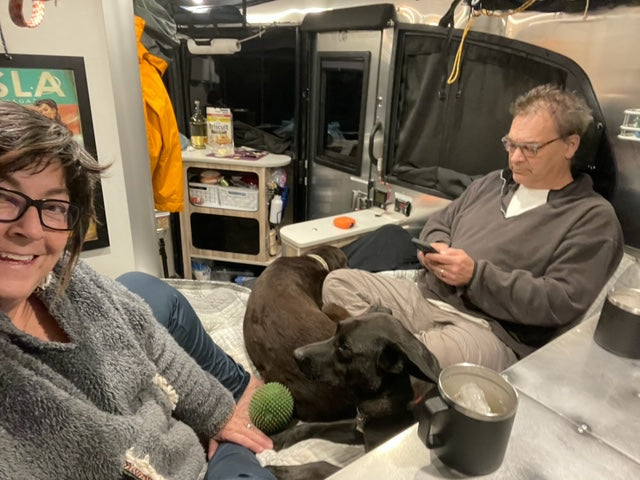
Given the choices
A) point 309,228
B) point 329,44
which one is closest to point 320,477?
point 309,228

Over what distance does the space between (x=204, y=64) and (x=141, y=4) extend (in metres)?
0.99

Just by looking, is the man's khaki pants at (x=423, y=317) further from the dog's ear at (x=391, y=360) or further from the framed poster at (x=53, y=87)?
the framed poster at (x=53, y=87)

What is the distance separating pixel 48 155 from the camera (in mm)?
609

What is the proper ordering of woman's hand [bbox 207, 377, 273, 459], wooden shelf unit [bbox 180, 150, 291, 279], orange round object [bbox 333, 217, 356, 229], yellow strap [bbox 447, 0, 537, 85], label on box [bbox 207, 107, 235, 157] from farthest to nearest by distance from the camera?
label on box [bbox 207, 107, 235, 157], wooden shelf unit [bbox 180, 150, 291, 279], orange round object [bbox 333, 217, 356, 229], yellow strap [bbox 447, 0, 537, 85], woman's hand [bbox 207, 377, 273, 459]

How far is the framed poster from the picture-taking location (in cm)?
118

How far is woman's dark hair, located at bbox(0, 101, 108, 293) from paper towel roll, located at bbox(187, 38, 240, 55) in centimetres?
228

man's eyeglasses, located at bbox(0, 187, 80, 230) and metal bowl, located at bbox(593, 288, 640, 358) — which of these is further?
metal bowl, located at bbox(593, 288, 640, 358)

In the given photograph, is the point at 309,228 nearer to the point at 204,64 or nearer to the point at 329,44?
the point at 329,44

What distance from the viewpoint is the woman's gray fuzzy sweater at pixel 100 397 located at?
0.59 meters

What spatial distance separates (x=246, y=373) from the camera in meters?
1.39

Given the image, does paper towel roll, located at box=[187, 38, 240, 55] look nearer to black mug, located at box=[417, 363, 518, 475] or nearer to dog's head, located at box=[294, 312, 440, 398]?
dog's head, located at box=[294, 312, 440, 398]

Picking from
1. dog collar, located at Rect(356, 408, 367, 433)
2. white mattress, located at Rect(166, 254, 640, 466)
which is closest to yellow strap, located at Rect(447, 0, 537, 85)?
white mattress, located at Rect(166, 254, 640, 466)

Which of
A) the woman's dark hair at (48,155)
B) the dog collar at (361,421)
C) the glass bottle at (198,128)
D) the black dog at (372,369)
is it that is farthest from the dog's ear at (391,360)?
the glass bottle at (198,128)

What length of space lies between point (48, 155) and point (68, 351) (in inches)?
12.2
